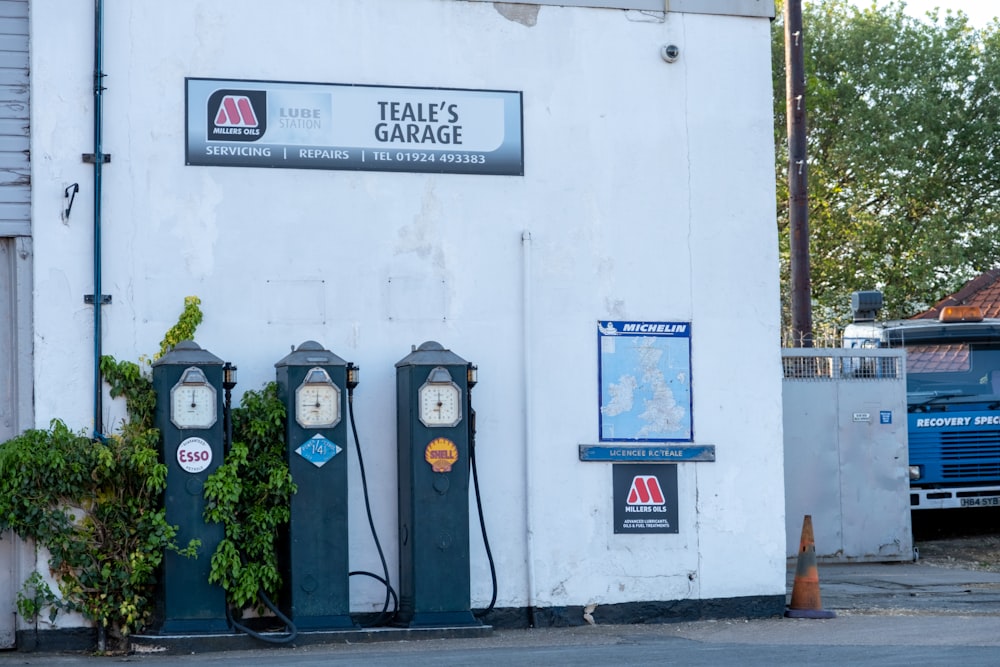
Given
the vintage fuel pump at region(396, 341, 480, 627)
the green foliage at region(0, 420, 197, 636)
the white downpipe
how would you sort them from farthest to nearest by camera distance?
the white downpipe < the vintage fuel pump at region(396, 341, 480, 627) < the green foliage at region(0, 420, 197, 636)

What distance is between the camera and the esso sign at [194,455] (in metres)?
9.98

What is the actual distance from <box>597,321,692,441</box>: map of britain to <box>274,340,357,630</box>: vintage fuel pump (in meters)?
2.27

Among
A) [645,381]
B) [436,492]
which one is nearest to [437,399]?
[436,492]

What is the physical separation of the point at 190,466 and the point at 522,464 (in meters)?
2.65

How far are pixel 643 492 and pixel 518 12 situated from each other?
4056 millimetres

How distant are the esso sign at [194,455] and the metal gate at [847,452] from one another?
7.70 metres

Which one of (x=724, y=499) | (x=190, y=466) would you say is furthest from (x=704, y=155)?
(x=190, y=466)

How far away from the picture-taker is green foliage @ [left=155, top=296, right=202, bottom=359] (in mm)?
10383

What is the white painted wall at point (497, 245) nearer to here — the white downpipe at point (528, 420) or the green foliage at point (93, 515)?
the white downpipe at point (528, 420)

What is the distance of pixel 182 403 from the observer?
9.99 metres

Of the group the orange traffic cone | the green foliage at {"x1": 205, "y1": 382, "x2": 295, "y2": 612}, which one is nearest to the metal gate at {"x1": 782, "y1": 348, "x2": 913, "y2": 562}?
the orange traffic cone

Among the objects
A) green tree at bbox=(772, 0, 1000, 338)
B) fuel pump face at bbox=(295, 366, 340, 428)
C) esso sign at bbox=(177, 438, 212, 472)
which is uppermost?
green tree at bbox=(772, 0, 1000, 338)

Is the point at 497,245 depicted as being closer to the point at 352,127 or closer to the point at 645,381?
the point at 352,127

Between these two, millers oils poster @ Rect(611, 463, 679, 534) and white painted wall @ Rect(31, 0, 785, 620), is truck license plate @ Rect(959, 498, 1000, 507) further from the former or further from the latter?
millers oils poster @ Rect(611, 463, 679, 534)
